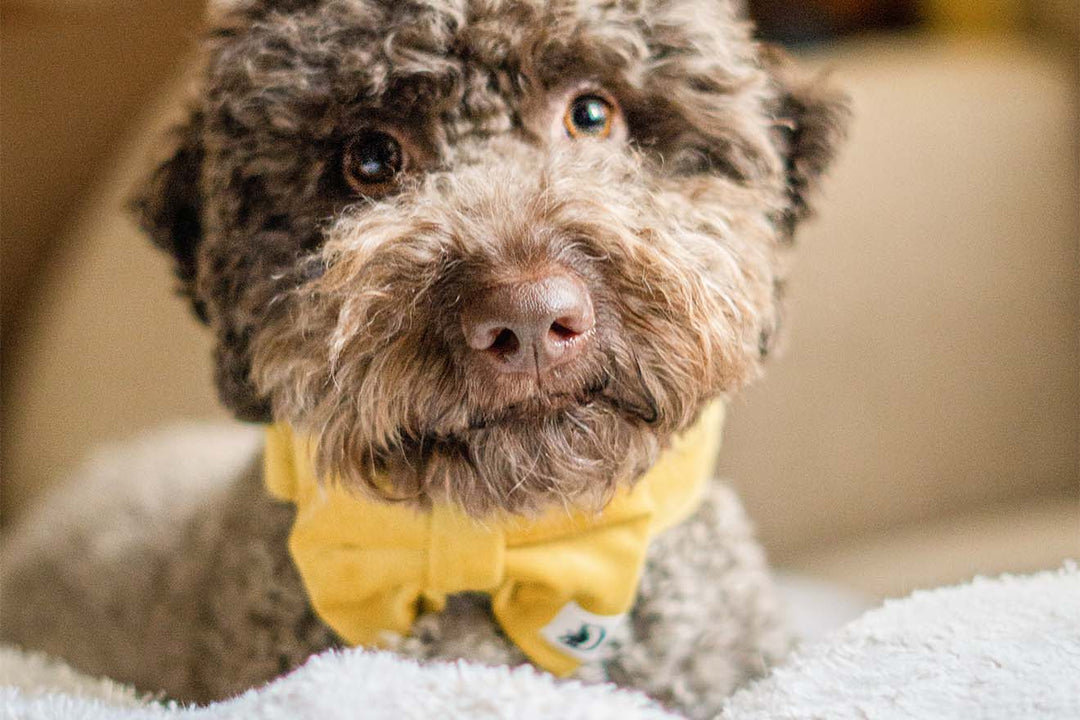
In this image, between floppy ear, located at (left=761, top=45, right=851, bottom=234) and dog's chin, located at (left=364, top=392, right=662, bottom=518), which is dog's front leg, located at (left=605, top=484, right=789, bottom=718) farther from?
floppy ear, located at (left=761, top=45, right=851, bottom=234)

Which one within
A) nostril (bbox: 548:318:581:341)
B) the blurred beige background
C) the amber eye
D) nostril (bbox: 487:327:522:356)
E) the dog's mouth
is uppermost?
the amber eye

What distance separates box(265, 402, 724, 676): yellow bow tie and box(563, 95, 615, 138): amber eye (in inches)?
15.9

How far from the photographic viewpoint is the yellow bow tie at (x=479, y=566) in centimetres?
116

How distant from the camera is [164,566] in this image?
5.33 ft

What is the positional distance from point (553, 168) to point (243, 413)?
20.3 inches

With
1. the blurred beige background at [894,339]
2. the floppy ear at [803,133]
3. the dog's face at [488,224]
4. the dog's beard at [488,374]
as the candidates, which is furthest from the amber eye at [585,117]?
the blurred beige background at [894,339]

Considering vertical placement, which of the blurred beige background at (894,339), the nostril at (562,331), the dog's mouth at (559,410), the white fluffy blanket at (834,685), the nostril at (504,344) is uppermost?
the nostril at (562,331)

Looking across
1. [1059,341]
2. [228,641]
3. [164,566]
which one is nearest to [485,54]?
[228,641]

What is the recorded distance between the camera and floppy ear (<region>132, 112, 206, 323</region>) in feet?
4.33

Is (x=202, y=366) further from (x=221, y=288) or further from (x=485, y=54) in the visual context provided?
(x=485, y=54)

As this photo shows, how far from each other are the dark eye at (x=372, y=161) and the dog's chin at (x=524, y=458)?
0.35m

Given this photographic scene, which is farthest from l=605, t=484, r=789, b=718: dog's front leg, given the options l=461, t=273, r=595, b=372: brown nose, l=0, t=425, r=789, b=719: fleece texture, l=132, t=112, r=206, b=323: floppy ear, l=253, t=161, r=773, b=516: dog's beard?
l=132, t=112, r=206, b=323: floppy ear

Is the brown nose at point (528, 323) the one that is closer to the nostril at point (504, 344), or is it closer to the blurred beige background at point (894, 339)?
the nostril at point (504, 344)

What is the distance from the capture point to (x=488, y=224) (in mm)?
1048
